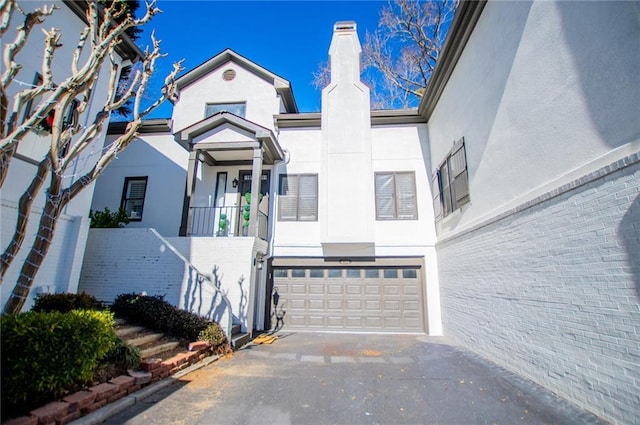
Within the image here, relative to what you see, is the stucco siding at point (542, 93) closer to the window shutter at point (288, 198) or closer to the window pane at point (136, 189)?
the window shutter at point (288, 198)

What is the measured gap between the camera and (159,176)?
10578 mm

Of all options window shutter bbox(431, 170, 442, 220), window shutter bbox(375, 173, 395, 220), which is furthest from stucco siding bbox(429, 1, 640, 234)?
window shutter bbox(375, 173, 395, 220)

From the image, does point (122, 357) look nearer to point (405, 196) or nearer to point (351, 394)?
point (351, 394)

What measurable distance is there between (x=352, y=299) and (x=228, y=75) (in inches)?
372

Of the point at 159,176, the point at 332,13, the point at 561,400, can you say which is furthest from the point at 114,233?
the point at 332,13

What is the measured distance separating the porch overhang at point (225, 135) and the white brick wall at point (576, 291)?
6.39 meters

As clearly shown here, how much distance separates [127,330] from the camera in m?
5.71

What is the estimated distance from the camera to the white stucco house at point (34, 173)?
5.49 metres

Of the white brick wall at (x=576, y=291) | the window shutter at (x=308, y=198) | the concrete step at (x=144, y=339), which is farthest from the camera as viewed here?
the window shutter at (x=308, y=198)

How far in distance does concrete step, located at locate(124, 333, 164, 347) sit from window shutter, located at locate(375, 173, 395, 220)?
683 centimetres

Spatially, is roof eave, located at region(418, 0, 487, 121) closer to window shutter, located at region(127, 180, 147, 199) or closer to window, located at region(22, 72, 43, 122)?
window, located at region(22, 72, 43, 122)

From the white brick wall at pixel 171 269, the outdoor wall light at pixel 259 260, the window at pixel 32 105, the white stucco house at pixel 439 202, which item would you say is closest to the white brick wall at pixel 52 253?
the white brick wall at pixel 171 269

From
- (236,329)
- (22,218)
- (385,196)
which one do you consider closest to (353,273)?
(385,196)

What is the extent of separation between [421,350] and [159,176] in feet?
32.4
